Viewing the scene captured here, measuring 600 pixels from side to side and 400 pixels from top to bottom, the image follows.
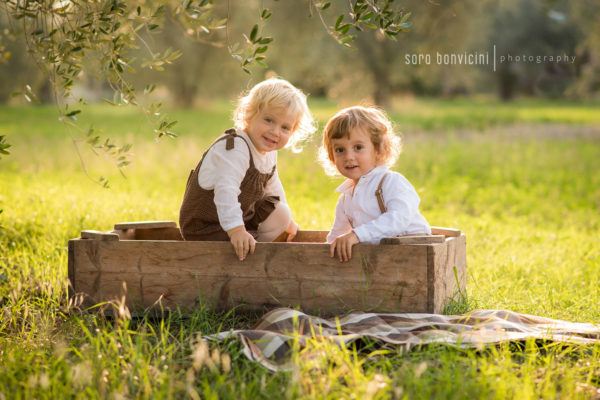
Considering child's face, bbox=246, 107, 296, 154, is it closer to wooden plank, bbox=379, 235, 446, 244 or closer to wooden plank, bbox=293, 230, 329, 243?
wooden plank, bbox=293, 230, 329, 243

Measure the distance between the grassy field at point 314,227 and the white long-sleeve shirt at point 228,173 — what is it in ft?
1.90

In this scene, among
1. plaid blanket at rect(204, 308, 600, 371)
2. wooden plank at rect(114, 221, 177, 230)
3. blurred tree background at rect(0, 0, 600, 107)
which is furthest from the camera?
blurred tree background at rect(0, 0, 600, 107)

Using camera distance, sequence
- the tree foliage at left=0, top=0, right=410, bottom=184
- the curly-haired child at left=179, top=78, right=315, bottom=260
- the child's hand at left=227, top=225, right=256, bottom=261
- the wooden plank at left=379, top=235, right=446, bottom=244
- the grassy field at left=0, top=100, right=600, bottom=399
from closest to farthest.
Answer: the grassy field at left=0, top=100, right=600, bottom=399 → the tree foliage at left=0, top=0, right=410, bottom=184 → the wooden plank at left=379, top=235, right=446, bottom=244 → the child's hand at left=227, top=225, right=256, bottom=261 → the curly-haired child at left=179, top=78, right=315, bottom=260

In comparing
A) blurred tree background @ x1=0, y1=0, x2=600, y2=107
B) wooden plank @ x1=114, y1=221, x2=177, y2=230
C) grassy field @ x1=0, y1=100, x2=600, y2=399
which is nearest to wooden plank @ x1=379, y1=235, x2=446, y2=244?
grassy field @ x1=0, y1=100, x2=600, y2=399

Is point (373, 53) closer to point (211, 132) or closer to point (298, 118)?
point (211, 132)

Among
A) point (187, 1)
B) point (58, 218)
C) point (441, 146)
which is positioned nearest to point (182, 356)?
point (187, 1)

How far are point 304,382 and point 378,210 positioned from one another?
1578mm

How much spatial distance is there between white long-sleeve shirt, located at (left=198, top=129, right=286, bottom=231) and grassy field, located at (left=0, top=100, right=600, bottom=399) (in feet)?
1.90

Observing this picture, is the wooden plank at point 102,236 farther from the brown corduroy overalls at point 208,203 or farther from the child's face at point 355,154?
the child's face at point 355,154

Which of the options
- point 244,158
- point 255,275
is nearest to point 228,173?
point 244,158

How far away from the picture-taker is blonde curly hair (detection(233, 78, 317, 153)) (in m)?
3.79

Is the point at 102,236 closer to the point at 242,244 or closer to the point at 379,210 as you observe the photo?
the point at 242,244

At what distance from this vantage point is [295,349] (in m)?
2.46

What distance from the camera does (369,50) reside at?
2319 centimetres
